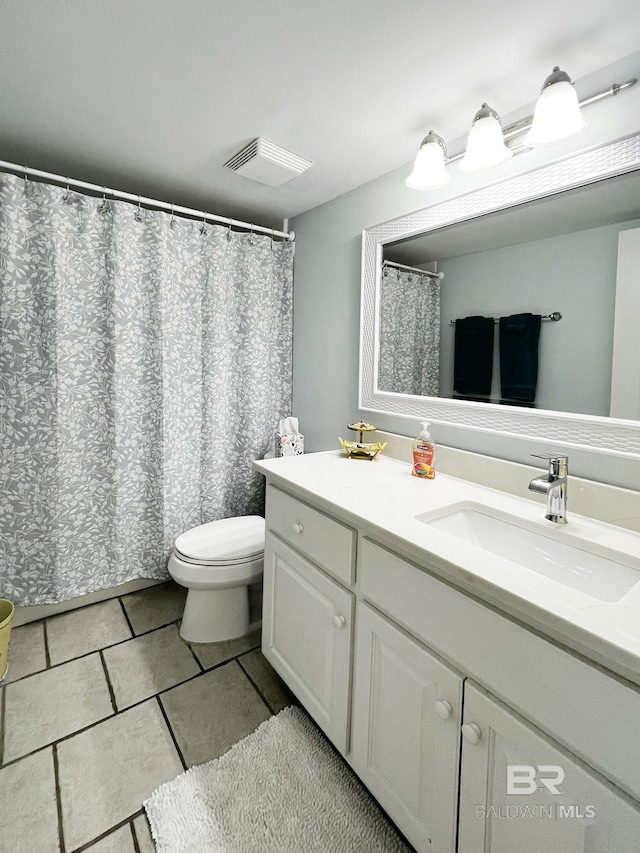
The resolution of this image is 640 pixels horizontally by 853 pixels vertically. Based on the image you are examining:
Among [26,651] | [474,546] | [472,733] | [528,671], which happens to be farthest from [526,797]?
[26,651]

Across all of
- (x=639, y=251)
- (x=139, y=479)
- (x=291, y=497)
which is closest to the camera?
(x=639, y=251)

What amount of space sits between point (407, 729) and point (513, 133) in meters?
1.70

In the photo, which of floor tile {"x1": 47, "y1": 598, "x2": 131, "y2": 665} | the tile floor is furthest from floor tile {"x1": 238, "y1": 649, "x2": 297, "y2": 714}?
floor tile {"x1": 47, "y1": 598, "x2": 131, "y2": 665}

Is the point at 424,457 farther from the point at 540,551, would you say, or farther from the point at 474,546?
the point at 474,546

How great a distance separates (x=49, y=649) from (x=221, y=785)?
106 cm

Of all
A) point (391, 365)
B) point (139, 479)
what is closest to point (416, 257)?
point (391, 365)

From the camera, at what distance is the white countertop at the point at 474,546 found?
638 mm

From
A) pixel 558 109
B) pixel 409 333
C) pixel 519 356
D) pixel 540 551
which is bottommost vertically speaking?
pixel 540 551

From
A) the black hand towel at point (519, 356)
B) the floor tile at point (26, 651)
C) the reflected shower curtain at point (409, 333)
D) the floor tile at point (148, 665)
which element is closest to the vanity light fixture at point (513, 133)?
Answer: the reflected shower curtain at point (409, 333)

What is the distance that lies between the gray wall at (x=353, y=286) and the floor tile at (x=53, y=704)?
1428 mm

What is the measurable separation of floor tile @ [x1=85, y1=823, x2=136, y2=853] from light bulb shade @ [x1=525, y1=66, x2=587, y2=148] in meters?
2.19

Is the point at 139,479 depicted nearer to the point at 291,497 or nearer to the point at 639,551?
the point at 291,497

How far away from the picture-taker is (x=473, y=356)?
147 centimetres

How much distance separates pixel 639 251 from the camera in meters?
1.07
